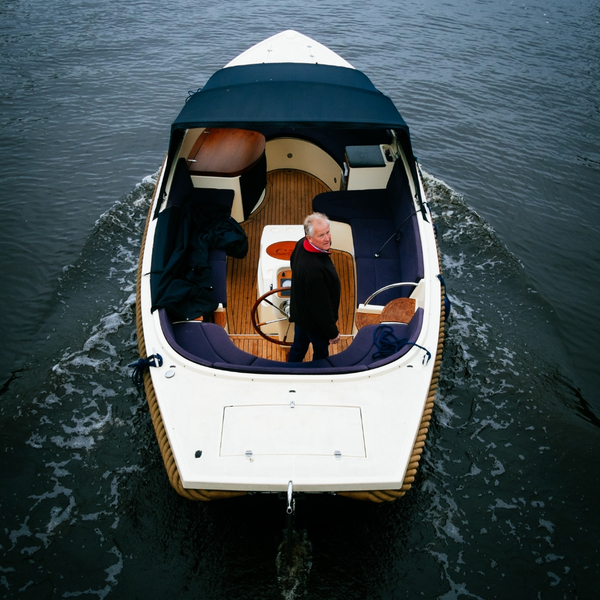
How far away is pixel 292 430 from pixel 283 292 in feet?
4.33

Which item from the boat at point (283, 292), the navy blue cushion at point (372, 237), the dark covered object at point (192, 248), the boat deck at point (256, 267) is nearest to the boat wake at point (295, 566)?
the boat at point (283, 292)

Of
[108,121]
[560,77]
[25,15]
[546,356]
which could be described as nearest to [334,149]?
[546,356]

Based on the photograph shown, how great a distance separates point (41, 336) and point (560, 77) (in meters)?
11.8

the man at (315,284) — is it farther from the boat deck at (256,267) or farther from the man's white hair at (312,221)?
the boat deck at (256,267)

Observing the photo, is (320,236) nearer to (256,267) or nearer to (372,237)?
(372,237)

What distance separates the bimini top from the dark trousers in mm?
1735

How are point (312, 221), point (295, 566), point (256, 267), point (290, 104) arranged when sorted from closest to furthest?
point (312, 221) < point (295, 566) < point (290, 104) < point (256, 267)

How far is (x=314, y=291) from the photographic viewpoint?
250 cm

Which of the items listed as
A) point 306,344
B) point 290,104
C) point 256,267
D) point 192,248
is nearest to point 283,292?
point 306,344

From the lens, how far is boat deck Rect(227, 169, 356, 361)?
3.70m

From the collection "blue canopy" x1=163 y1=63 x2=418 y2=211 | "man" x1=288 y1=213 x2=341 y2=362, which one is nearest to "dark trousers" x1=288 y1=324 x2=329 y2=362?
"man" x1=288 y1=213 x2=341 y2=362

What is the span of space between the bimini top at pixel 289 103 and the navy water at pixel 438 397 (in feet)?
7.00

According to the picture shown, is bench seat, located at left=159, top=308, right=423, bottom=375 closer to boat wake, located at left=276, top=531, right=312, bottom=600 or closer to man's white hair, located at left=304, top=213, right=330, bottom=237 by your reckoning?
man's white hair, located at left=304, top=213, right=330, bottom=237

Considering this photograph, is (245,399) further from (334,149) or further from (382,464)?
(334,149)
